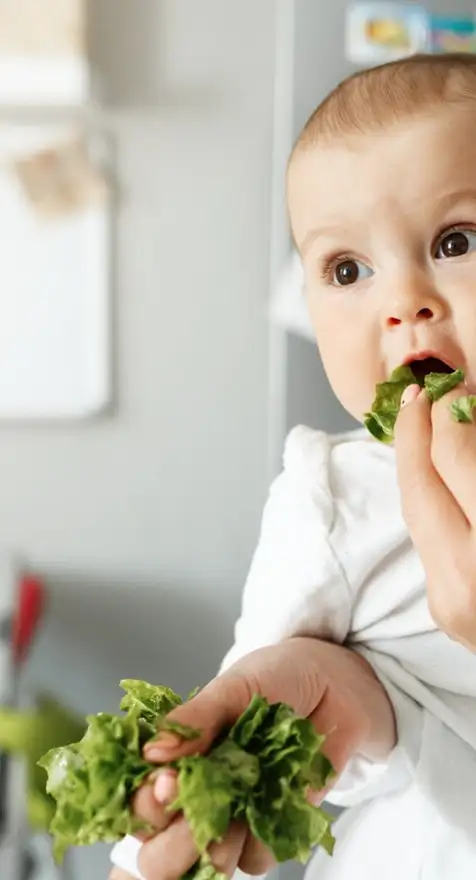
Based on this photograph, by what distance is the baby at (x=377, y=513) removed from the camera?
53 cm

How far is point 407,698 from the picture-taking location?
1.93 ft

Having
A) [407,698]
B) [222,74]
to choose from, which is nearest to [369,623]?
[407,698]

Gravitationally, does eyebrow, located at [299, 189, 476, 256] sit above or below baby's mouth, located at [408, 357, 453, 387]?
above

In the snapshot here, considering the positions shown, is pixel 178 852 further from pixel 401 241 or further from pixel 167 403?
pixel 167 403

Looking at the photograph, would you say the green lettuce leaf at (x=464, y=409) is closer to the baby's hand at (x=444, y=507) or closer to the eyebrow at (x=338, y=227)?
the baby's hand at (x=444, y=507)

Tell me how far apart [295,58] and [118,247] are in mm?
312

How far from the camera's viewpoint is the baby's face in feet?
1.73

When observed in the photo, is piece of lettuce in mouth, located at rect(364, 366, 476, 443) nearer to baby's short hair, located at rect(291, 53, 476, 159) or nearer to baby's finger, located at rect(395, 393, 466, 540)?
baby's finger, located at rect(395, 393, 466, 540)

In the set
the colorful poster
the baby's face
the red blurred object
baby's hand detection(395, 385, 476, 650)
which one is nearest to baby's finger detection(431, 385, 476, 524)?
baby's hand detection(395, 385, 476, 650)

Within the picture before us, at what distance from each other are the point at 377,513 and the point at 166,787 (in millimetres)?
283

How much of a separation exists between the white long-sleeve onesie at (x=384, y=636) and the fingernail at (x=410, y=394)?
143mm

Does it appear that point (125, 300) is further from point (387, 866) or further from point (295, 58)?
point (387, 866)

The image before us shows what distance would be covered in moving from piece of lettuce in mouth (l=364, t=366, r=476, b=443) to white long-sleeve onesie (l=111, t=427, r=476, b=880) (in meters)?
0.11

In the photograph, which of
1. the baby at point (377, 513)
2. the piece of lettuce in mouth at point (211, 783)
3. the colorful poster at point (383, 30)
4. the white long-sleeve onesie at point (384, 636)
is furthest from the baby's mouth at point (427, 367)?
the colorful poster at point (383, 30)
